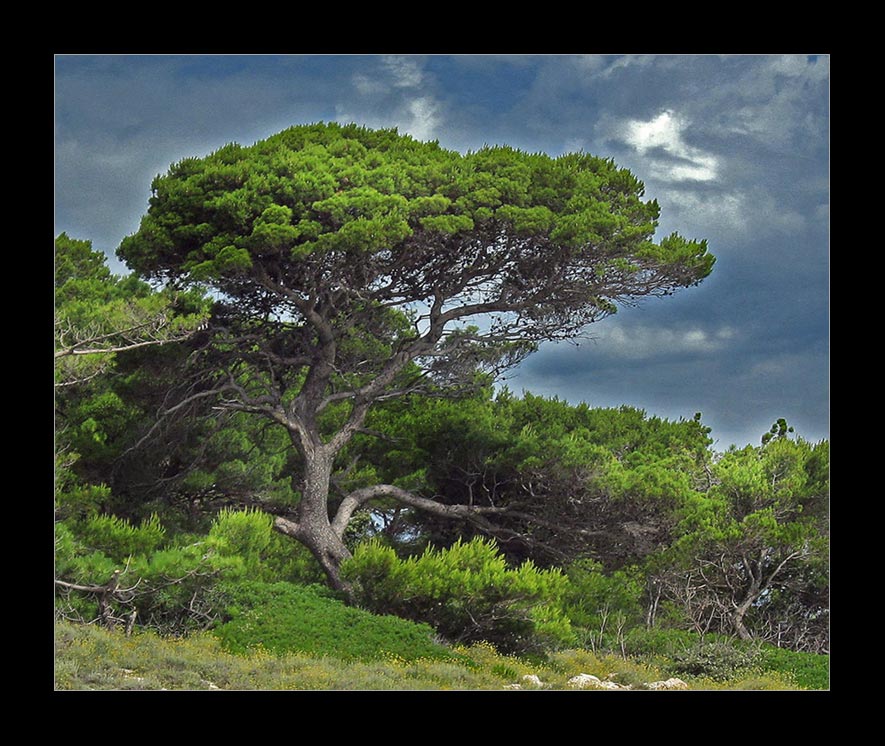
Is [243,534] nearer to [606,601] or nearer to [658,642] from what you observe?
[606,601]

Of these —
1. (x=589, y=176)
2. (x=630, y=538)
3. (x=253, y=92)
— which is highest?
(x=253, y=92)

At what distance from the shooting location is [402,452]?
14070 mm

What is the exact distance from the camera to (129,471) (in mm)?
13297

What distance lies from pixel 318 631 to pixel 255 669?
1.01m

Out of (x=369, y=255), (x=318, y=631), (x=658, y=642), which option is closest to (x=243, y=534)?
(x=318, y=631)

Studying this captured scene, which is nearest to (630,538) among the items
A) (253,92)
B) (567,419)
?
(567,419)

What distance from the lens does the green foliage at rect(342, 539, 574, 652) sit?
1050 centimetres

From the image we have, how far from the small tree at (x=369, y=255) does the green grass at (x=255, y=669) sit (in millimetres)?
2406

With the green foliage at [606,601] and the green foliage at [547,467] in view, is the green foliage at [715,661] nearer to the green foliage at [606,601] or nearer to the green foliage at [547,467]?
the green foliage at [606,601]
